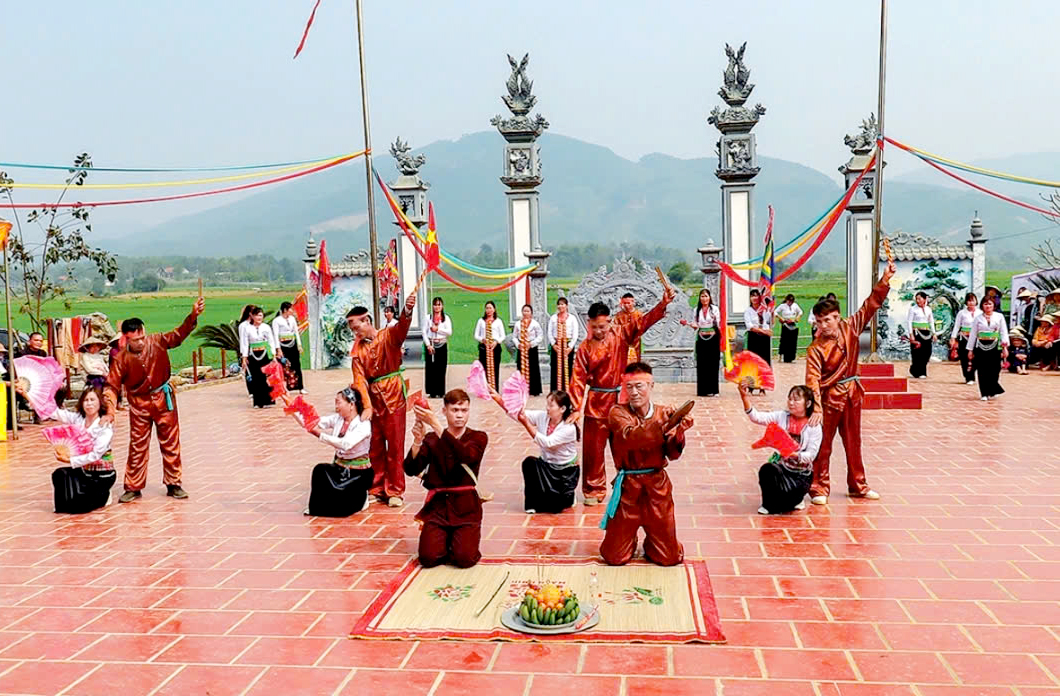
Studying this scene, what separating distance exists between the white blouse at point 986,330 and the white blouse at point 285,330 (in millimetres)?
9446

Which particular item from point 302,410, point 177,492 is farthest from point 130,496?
point 302,410

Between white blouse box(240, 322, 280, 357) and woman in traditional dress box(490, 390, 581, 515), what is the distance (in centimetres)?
738

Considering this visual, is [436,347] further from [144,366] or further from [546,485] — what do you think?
[546,485]

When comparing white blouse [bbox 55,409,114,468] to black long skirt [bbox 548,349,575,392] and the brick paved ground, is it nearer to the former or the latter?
the brick paved ground

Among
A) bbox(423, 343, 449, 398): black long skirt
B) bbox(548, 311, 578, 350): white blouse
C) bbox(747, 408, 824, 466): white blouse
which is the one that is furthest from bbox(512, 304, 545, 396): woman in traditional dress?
bbox(747, 408, 824, 466): white blouse

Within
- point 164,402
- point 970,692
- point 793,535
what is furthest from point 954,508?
point 164,402

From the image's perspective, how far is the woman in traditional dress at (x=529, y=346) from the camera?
13000 millimetres

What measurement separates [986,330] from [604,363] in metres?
7.50

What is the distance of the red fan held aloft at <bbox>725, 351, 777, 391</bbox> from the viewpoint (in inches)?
254

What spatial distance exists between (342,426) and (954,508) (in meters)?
4.34

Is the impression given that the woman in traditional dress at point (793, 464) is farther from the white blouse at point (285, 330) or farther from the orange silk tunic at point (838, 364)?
the white blouse at point (285, 330)

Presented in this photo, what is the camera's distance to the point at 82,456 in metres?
6.87

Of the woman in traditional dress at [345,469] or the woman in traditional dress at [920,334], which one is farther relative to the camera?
the woman in traditional dress at [920,334]

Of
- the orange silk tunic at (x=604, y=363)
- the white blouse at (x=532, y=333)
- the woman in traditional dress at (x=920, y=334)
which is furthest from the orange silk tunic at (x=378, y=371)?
the woman in traditional dress at (x=920, y=334)
